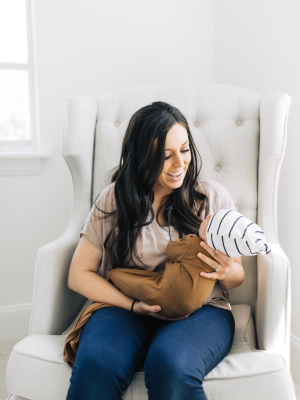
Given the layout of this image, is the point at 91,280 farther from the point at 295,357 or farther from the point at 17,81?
the point at 17,81

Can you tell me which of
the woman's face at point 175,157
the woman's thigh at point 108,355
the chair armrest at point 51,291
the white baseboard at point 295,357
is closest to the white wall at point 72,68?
the chair armrest at point 51,291

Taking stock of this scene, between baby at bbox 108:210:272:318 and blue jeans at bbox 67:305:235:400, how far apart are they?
62 mm

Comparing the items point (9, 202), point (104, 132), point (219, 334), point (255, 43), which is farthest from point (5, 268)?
point (255, 43)

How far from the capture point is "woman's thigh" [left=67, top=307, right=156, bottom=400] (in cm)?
104

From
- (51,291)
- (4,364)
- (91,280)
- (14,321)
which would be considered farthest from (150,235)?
(14,321)

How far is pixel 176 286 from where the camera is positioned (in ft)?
3.79

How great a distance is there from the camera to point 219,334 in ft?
3.88

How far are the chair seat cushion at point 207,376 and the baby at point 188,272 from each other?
0.05 m

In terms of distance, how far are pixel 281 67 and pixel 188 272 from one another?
1.04 metres

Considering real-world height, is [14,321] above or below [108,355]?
below

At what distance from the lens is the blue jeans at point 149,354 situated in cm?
102

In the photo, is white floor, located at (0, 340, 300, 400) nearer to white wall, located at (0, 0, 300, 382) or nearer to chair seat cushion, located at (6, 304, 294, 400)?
white wall, located at (0, 0, 300, 382)

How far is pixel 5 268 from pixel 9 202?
309 mm

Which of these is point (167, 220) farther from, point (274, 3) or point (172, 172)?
point (274, 3)
